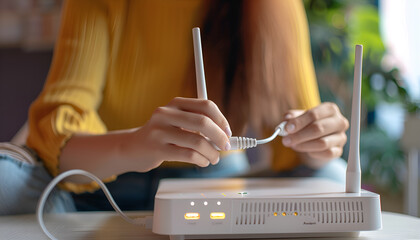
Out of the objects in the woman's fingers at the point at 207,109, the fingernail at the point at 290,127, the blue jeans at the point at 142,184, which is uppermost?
the woman's fingers at the point at 207,109

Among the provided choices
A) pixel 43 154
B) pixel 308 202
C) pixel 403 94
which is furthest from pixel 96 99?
pixel 403 94

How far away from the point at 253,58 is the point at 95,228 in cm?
33

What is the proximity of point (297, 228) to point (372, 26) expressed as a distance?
5.81ft

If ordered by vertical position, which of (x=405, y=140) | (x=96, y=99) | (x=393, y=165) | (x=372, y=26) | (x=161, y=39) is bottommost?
(x=393, y=165)

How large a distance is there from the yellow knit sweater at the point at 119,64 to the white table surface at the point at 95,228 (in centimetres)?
16

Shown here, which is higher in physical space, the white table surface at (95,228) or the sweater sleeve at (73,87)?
the sweater sleeve at (73,87)

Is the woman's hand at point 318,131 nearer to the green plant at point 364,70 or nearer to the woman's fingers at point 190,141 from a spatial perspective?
the woman's fingers at point 190,141

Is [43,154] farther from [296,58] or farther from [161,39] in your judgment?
[296,58]

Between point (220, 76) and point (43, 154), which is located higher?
point (220, 76)

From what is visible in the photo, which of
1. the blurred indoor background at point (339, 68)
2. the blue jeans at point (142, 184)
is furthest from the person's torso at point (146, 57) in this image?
the blurred indoor background at point (339, 68)

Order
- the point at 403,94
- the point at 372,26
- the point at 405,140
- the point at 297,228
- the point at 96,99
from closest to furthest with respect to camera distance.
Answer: the point at 297,228 → the point at 96,99 → the point at 405,140 → the point at 403,94 → the point at 372,26

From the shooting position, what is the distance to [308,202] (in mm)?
375

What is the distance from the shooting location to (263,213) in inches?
14.7

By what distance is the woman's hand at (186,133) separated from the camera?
41 cm
